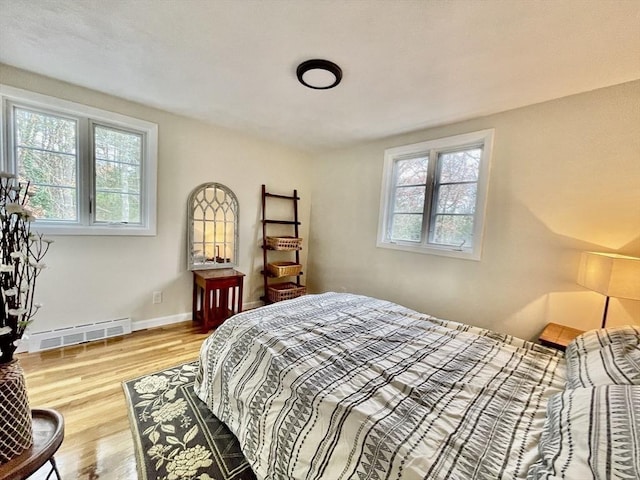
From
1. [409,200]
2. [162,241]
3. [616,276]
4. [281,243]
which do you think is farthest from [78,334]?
[616,276]

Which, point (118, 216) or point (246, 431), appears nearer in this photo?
point (246, 431)

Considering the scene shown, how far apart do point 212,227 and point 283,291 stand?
122 cm

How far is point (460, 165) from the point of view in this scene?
2.64 meters

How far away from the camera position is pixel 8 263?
901 mm

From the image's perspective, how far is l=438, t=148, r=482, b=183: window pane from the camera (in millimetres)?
2539

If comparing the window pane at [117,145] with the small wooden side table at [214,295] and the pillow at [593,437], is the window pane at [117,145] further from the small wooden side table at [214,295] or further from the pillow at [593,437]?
the pillow at [593,437]

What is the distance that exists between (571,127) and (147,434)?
3.49 m

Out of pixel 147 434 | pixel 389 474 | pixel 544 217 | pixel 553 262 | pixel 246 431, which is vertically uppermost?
pixel 544 217

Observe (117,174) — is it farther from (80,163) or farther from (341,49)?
(341,49)

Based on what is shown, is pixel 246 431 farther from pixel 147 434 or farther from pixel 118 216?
pixel 118 216

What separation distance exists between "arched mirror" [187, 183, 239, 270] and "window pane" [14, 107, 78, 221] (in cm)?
102

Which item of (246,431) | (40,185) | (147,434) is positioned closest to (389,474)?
Result: (246,431)

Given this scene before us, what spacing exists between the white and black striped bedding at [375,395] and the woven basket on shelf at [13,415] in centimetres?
78

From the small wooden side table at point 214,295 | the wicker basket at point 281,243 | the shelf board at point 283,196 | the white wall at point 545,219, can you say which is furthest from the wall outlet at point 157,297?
the white wall at point 545,219
